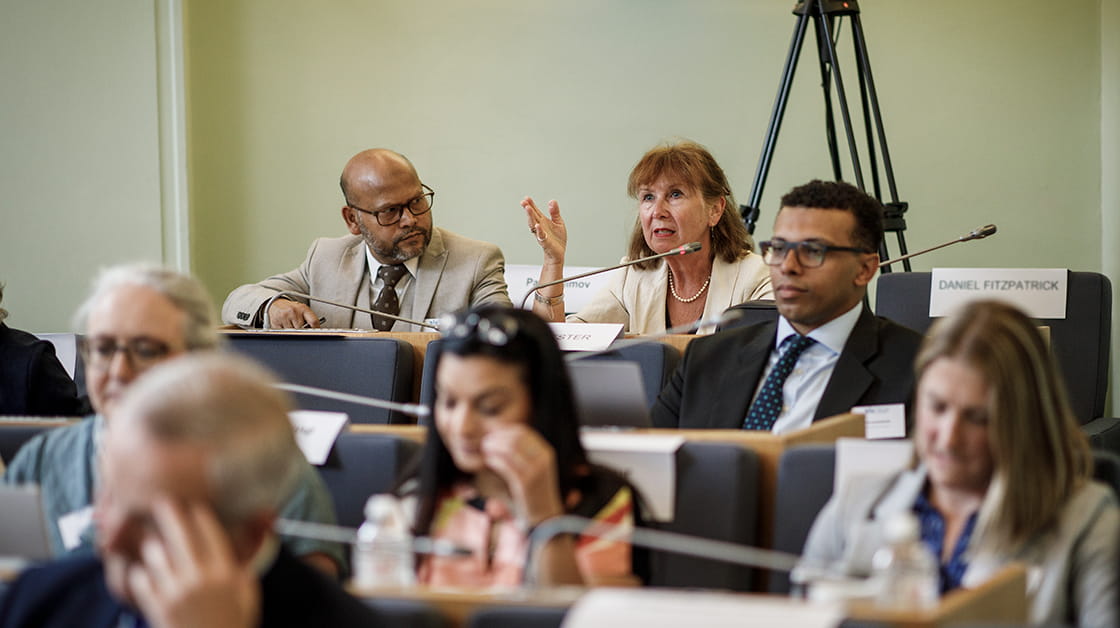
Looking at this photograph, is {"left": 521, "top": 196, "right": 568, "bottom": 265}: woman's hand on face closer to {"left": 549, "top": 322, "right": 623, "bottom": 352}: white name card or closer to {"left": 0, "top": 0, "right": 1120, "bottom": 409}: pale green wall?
{"left": 549, "top": 322, "right": 623, "bottom": 352}: white name card

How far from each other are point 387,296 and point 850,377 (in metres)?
1.77

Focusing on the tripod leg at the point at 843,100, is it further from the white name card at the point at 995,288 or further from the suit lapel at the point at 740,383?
the suit lapel at the point at 740,383

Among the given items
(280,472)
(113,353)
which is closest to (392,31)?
(113,353)

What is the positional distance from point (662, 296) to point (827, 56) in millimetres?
1243

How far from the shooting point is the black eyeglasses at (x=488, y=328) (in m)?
1.84

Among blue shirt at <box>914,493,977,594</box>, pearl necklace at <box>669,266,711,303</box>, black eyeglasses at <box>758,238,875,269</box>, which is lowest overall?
blue shirt at <box>914,493,977,594</box>

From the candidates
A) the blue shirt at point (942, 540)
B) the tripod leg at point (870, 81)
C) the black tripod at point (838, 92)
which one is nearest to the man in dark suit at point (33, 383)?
the blue shirt at point (942, 540)

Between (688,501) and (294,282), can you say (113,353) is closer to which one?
(688,501)

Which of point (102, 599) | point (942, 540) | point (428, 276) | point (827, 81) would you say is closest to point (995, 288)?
point (827, 81)

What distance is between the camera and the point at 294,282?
425 cm

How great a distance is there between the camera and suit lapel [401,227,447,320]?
4.06 meters

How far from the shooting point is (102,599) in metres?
1.38

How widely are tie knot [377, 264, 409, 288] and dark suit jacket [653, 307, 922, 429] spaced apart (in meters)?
1.35

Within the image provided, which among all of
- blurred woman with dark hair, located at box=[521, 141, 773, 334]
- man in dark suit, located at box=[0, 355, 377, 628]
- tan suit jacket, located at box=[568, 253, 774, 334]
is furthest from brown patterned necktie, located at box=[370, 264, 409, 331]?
man in dark suit, located at box=[0, 355, 377, 628]
